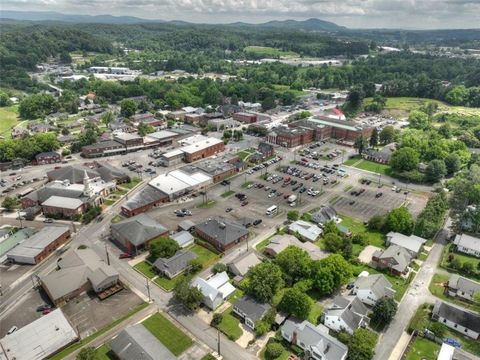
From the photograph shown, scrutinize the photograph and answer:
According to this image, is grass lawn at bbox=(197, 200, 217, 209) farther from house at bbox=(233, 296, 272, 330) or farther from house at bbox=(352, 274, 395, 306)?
house at bbox=(352, 274, 395, 306)

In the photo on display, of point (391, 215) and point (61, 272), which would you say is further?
point (391, 215)

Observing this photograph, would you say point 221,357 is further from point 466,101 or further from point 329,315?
point 466,101

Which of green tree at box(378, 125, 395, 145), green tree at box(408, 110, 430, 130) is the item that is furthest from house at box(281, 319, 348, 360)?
green tree at box(408, 110, 430, 130)

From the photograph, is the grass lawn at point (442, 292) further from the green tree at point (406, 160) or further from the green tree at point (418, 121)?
the green tree at point (418, 121)

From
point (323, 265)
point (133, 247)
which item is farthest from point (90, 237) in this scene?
point (323, 265)

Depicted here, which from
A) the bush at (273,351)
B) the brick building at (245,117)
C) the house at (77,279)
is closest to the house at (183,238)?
the house at (77,279)

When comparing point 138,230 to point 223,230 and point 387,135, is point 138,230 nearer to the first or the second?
point 223,230
